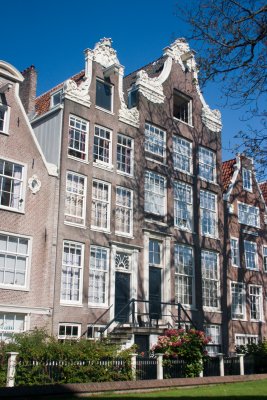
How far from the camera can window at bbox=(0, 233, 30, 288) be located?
2114 centimetres

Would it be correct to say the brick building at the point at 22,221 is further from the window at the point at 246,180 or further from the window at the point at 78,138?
the window at the point at 246,180

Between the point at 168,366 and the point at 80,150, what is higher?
the point at 80,150

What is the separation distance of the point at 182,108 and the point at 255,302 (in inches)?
543

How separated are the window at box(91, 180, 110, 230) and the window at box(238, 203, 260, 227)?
12514mm

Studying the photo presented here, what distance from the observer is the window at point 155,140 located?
95.1ft

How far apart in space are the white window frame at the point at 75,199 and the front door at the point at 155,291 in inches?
214

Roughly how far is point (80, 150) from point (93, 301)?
736 cm

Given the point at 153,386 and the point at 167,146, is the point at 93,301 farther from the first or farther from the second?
the point at 167,146

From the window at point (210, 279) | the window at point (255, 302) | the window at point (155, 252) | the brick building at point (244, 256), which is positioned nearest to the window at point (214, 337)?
the brick building at point (244, 256)

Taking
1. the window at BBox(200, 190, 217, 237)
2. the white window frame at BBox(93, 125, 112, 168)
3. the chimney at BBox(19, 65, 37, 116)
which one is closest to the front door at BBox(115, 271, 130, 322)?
the white window frame at BBox(93, 125, 112, 168)

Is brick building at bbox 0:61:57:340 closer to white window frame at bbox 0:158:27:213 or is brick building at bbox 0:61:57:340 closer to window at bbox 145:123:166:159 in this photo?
white window frame at bbox 0:158:27:213

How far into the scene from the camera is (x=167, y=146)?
29938 millimetres

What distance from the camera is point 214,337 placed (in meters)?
30.0

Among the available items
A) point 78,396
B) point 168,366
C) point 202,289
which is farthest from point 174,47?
point 78,396
